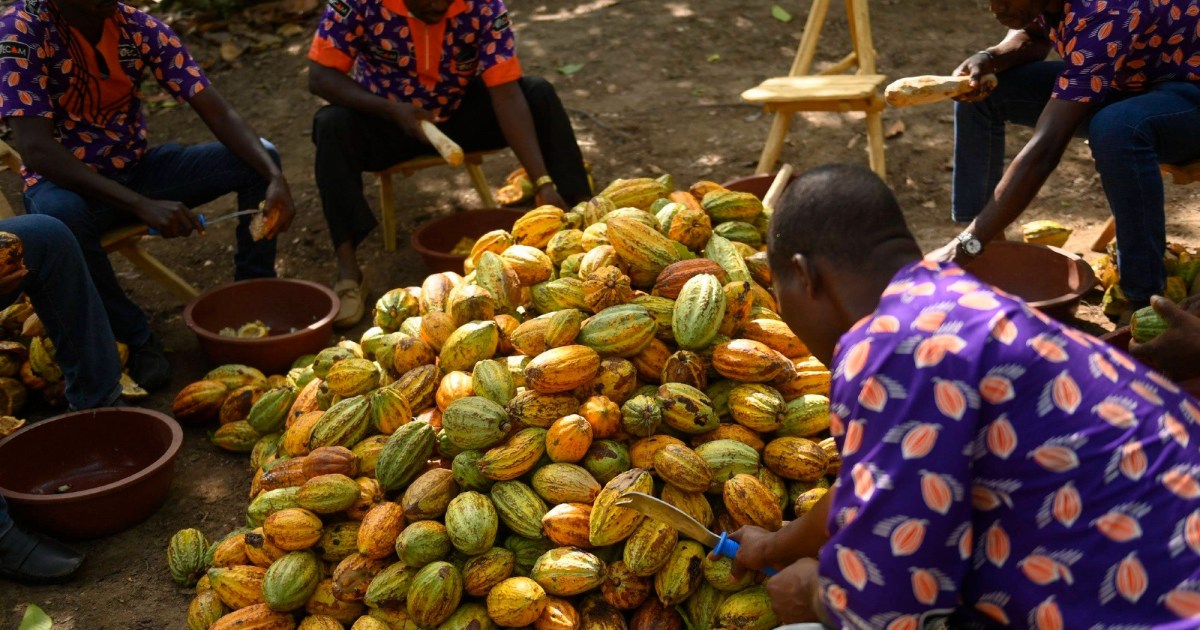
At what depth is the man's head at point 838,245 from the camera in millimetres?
1748

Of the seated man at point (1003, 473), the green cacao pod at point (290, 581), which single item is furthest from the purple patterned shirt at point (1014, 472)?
the green cacao pod at point (290, 581)

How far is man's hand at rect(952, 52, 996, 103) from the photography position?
13.9 feet

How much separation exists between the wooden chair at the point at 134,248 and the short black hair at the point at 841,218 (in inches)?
143

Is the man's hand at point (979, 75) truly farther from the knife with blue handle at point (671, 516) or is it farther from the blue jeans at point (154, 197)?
the blue jeans at point (154, 197)

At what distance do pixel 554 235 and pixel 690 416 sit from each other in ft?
3.89

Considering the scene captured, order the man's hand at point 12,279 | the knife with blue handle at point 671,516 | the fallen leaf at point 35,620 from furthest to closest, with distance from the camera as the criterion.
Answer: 1. the man's hand at point 12,279
2. the fallen leaf at point 35,620
3. the knife with blue handle at point 671,516

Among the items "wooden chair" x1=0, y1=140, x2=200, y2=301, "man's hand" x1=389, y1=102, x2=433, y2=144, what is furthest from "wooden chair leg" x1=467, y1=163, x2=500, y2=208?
"wooden chair" x1=0, y1=140, x2=200, y2=301

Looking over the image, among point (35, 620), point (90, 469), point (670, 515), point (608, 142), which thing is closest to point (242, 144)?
point (90, 469)

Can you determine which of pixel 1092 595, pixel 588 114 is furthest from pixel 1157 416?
pixel 588 114

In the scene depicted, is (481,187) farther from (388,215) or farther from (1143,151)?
(1143,151)

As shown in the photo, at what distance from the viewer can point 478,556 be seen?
9.00ft

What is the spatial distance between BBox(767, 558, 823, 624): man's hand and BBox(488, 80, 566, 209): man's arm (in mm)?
3123

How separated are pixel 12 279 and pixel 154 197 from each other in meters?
1.18

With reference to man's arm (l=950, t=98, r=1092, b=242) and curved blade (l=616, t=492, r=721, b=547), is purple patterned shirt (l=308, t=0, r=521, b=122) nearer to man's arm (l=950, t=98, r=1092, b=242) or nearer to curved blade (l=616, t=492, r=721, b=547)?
man's arm (l=950, t=98, r=1092, b=242)
